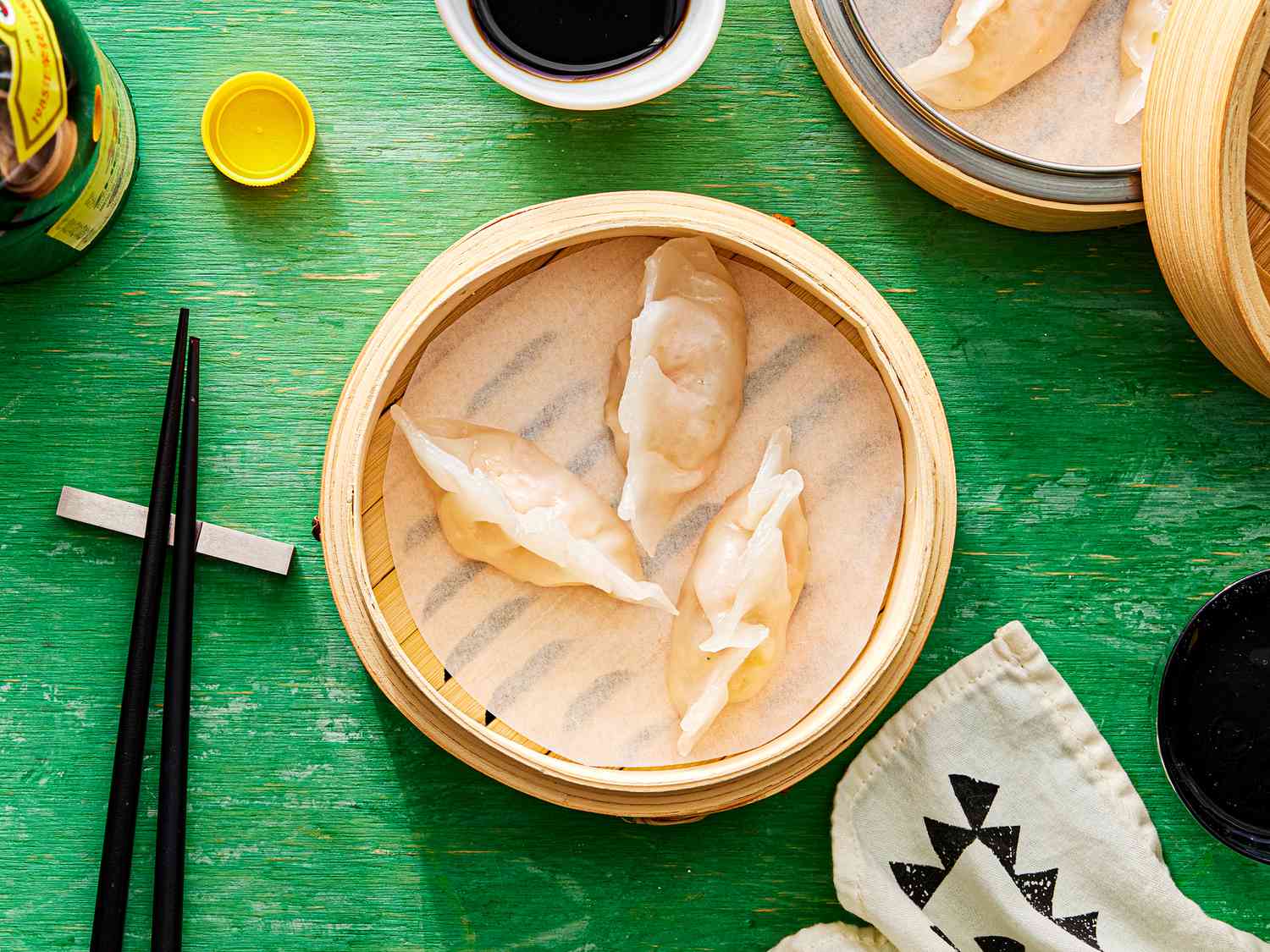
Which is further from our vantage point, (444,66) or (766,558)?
(444,66)

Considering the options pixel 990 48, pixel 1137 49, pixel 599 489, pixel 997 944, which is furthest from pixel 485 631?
pixel 1137 49

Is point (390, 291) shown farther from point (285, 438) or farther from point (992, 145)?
point (992, 145)

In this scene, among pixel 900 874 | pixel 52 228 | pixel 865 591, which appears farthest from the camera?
pixel 900 874

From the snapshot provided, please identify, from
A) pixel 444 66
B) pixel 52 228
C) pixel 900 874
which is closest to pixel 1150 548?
pixel 900 874

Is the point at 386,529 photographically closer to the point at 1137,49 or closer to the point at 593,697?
the point at 593,697

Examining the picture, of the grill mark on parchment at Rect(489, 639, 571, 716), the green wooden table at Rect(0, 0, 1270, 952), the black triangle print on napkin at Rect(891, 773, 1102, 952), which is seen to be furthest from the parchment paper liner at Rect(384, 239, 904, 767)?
the black triangle print on napkin at Rect(891, 773, 1102, 952)

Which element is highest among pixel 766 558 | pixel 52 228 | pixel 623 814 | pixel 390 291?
pixel 52 228

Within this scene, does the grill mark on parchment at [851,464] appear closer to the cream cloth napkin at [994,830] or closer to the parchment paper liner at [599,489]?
the parchment paper liner at [599,489]

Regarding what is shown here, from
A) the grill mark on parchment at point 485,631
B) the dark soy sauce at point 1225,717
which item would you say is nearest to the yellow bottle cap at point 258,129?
the grill mark on parchment at point 485,631
